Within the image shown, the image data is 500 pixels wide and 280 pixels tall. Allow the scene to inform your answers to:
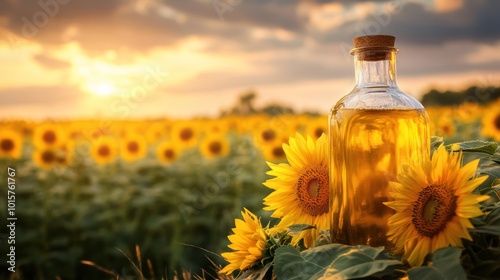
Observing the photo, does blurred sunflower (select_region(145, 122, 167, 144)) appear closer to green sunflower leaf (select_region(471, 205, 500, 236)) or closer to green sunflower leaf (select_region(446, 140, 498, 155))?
green sunflower leaf (select_region(446, 140, 498, 155))

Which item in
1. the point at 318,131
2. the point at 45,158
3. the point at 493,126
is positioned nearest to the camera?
the point at 318,131

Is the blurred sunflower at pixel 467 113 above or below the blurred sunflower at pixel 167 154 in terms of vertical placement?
above

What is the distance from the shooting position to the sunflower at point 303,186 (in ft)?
4.30

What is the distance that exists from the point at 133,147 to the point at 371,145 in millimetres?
4144

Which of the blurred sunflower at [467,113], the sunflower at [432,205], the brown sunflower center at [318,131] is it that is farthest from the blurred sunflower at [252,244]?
the blurred sunflower at [467,113]

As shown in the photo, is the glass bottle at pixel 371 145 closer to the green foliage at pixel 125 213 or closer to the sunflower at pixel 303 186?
the sunflower at pixel 303 186

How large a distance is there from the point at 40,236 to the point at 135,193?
0.74m

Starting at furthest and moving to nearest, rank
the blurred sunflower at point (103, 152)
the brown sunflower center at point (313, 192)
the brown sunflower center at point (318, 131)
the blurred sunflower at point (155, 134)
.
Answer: the blurred sunflower at point (155, 134) < the blurred sunflower at point (103, 152) < the brown sunflower center at point (318, 131) < the brown sunflower center at point (313, 192)

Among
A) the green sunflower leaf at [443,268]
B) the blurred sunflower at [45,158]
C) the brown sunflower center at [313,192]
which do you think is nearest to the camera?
the green sunflower leaf at [443,268]

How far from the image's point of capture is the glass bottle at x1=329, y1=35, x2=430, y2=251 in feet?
3.85

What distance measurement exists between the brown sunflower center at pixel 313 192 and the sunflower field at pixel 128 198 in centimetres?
287

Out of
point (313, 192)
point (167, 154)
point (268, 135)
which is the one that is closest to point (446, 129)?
point (268, 135)

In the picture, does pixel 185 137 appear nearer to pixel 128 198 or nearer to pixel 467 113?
pixel 128 198

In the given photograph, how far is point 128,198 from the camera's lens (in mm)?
4582
